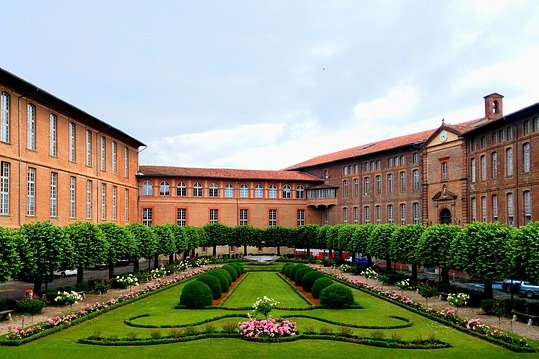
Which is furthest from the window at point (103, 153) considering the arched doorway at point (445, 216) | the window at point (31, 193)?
the arched doorway at point (445, 216)

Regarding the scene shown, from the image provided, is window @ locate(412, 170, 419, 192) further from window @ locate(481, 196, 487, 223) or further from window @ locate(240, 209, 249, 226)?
window @ locate(240, 209, 249, 226)

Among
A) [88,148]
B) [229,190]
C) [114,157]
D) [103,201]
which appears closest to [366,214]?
[229,190]

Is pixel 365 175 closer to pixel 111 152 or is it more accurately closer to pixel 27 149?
pixel 111 152

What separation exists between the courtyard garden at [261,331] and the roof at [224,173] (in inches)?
1488

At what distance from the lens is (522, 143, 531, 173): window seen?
37156 millimetres

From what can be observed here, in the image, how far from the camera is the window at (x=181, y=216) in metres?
65.9

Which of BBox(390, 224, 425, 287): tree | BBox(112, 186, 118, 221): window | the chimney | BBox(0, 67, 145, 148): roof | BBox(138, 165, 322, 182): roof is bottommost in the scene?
BBox(390, 224, 425, 287): tree

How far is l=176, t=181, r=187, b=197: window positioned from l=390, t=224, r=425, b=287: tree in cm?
3359

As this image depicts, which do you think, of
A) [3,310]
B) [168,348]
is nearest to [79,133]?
[3,310]

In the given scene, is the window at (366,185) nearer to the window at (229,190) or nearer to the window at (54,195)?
the window at (229,190)

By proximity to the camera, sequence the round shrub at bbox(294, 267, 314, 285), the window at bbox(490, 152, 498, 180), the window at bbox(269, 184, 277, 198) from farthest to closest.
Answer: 1. the window at bbox(269, 184, 277, 198)
2. the window at bbox(490, 152, 498, 180)
3. the round shrub at bbox(294, 267, 314, 285)

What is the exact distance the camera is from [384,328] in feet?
64.8

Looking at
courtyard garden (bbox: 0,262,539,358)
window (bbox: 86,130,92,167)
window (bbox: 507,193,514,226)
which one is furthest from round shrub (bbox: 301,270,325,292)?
window (bbox: 86,130,92,167)

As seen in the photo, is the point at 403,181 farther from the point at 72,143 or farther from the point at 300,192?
the point at 72,143
